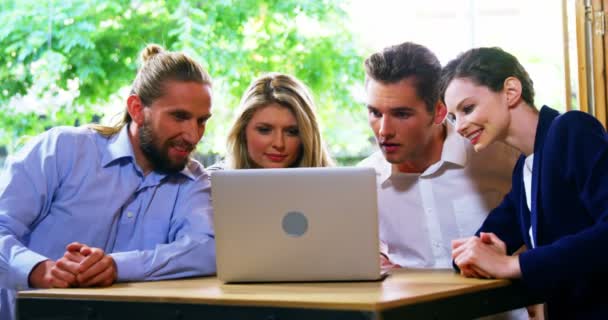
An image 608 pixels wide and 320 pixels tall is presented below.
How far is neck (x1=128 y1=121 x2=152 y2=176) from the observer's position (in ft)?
8.34

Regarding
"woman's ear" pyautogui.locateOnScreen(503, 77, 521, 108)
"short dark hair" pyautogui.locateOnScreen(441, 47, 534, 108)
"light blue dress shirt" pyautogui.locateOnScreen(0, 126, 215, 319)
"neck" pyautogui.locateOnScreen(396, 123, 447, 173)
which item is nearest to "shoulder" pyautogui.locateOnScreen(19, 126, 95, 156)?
"light blue dress shirt" pyautogui.locateOnScreen(0, 126, 215, 319)

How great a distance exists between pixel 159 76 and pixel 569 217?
130 centimetres

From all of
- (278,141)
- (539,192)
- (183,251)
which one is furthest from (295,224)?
(278,141)

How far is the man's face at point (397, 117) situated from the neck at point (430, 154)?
0.10 m

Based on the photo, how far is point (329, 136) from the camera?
6.11 meters

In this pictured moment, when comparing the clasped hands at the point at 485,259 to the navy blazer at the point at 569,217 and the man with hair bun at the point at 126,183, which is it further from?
the man with hair bun at the point at 126,183

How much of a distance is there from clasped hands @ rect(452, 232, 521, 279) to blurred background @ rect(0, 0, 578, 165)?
10.6 ft

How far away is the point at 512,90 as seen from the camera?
202cm

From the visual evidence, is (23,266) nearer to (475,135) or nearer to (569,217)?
(475,135)

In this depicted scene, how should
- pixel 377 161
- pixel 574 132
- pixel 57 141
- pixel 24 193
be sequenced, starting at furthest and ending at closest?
pixel 377 161, pixel 57 141, pixel 24 193, pixel 574 132

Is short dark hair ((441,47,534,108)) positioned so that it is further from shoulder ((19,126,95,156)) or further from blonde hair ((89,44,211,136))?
shoulder ((19,126,95,156))

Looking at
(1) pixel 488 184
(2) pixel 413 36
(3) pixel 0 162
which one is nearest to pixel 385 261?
(1) pixel 488 184

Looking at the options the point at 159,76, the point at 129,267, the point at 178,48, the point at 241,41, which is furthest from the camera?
the point at 241,41

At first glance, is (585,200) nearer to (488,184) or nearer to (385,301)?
(385,301)
